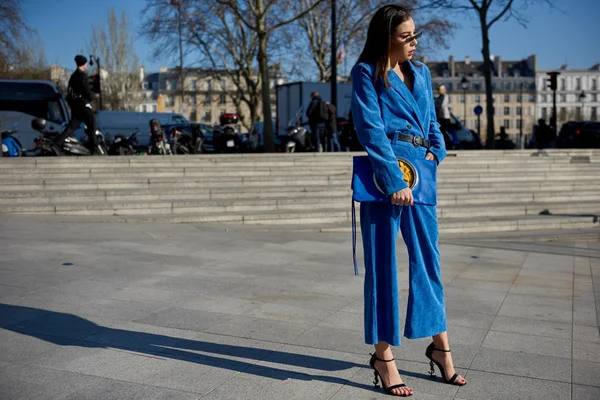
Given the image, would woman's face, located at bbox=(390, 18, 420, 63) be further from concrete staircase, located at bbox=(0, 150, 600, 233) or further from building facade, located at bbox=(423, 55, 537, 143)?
building facade, located at bbox=(423, 55, 537, 143)

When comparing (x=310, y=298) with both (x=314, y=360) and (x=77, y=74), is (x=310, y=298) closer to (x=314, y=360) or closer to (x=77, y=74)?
(x=314, y=360)

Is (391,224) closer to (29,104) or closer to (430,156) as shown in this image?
(430,156)

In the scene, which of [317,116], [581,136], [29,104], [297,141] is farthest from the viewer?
[581,136]

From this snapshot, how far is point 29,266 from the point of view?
20.5 feet

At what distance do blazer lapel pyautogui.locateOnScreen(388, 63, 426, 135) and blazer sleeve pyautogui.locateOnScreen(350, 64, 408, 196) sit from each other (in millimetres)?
111

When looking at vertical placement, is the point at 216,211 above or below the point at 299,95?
below

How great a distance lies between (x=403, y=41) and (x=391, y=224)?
0.88 meters

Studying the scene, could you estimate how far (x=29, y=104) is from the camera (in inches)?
924

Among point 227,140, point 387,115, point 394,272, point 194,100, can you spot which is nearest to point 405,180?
point 387,115

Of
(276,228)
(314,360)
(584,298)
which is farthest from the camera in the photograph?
(276,228)

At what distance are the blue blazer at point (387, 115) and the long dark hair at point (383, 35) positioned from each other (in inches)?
1.3

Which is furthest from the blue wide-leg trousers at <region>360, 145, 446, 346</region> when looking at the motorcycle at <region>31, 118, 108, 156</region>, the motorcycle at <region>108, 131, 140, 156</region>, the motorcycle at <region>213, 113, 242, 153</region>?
the motorcycle at <region>213, 113, 242, 153</region>

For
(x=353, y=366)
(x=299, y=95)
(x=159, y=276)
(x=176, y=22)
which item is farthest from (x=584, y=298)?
(x=176, y=22)

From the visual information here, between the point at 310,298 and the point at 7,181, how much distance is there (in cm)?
765
